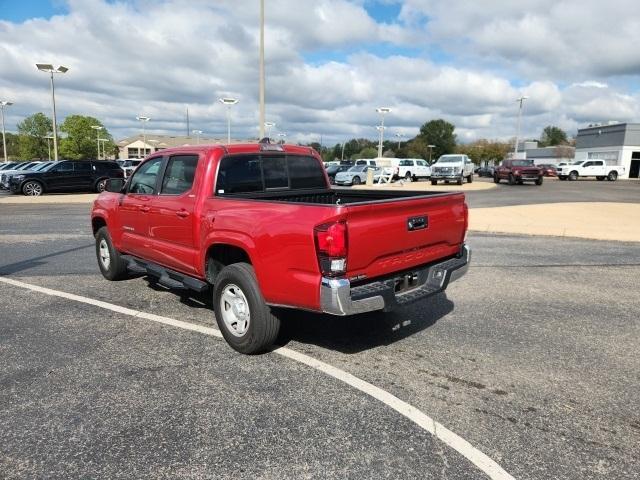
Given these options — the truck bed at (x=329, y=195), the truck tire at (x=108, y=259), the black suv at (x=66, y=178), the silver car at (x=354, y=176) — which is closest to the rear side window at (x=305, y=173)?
the truck bed at (x=329, y=195)

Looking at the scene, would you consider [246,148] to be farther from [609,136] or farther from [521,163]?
[609,136]

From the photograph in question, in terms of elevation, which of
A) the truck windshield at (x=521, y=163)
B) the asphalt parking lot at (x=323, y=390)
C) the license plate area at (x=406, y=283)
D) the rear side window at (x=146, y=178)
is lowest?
the asphalt parking lot at (x=323, y=390)

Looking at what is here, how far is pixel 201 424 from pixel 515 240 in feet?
Result: 31.9

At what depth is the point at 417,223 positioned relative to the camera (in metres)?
4.26

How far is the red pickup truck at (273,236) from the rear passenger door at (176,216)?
0.01 metres

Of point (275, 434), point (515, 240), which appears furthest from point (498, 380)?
point (515, 240)

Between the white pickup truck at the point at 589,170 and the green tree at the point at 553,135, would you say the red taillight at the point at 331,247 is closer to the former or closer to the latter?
the white pickup truck at the point at 589,170

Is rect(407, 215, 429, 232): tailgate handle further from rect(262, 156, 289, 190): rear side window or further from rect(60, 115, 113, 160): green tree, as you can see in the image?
rect(60, 115, 113, 160): green tree

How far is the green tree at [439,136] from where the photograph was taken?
130000mm

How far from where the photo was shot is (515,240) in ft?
37.0

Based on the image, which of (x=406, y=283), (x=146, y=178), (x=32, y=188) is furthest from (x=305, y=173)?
(x=32, y=188)

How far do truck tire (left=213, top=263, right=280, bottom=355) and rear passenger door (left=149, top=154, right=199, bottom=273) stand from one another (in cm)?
64

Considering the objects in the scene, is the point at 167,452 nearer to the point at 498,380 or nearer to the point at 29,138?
the point at 498,380

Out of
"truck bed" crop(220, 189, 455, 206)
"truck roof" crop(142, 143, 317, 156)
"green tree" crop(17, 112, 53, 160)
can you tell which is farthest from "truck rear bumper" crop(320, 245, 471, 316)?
"green tree" crop(17, 112, 53, 160)
